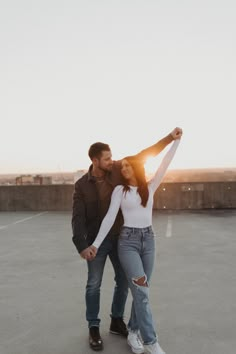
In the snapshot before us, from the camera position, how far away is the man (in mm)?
3285

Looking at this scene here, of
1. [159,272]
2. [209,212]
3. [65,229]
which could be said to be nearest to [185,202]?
[209,212]

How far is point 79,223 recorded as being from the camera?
11.0 feet

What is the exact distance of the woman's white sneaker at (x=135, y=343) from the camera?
10.7 feet

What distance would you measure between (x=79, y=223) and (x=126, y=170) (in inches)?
24.2

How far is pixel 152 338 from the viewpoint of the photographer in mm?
3066

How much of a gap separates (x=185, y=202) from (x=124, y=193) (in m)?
11.1

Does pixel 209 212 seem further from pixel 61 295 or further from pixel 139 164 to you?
pixel 139 164

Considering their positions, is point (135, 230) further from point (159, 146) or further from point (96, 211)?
point (159, 146)

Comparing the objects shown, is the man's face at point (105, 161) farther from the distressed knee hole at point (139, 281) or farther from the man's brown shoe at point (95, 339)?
the man's brown shoe at point (95, 339)

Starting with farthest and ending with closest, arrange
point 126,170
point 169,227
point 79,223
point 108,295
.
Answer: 1. point 169,227
2. point 108,295
3. point 79,223
4. point 126,170

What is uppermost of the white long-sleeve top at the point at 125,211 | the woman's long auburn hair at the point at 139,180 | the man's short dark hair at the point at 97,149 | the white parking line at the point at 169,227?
the man's short dark hair at the point at 97,149

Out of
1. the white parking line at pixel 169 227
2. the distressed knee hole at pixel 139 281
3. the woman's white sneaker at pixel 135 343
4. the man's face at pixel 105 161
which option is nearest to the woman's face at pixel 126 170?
the man's face at pixel 105 161

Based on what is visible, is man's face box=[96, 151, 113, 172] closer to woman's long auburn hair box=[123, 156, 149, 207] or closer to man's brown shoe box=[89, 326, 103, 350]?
woman's long auburn hair box=[123, 156, 149, 207]

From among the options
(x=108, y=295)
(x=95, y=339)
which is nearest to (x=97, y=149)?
(x=95, y=339)
